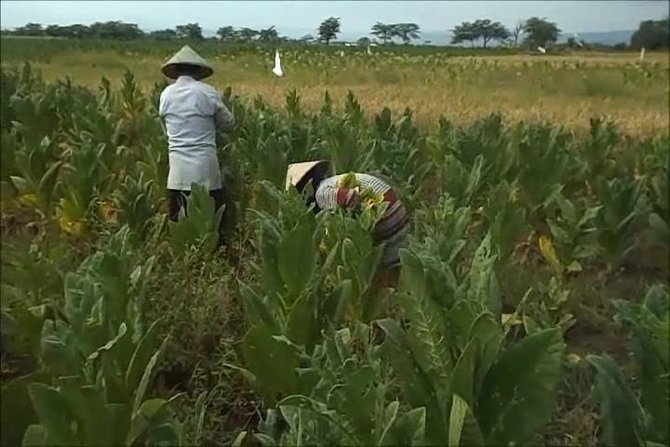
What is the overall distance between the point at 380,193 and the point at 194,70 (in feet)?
4.57

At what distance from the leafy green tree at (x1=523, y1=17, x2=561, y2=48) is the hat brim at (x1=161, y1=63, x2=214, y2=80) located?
128cm

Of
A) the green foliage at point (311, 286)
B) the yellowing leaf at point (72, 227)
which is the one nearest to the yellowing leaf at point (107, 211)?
the green foliage at point (311, 286)

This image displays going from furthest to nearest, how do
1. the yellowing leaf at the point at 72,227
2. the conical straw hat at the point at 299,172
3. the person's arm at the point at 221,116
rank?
the yellowing leaf at the point at 72,227 < the person's arm at the point at 221,116 < the conical straw hat at the point at 299,172

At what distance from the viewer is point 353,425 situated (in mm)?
1521

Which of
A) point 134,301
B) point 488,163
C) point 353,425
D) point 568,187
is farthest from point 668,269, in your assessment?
point 353,425

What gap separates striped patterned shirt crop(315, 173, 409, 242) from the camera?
8.62 ft

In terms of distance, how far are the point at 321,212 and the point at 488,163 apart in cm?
206

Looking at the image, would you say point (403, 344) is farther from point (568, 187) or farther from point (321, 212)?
point (568, 187)

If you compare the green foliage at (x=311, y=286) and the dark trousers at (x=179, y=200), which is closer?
the green foliage at (x=311, y=286)

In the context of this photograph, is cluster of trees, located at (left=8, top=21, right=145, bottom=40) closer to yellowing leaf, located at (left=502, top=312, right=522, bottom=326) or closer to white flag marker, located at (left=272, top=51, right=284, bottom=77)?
white flag marker, located at (left=272, top=51, right=284, bottom=77)

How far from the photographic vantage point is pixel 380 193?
105 inches

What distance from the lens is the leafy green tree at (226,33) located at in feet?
8.33

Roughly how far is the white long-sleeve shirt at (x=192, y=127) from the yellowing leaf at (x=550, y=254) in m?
1.46

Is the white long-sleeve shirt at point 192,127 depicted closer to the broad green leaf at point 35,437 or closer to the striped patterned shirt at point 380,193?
the striped patterned shirt at point 380,193
